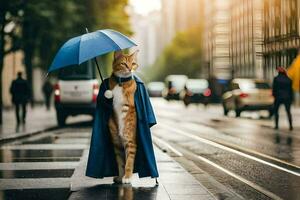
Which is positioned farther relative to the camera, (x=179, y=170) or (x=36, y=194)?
(x=179, y=170)

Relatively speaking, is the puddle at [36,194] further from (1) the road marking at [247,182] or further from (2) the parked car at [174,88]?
(2) the parked car at [174,88]

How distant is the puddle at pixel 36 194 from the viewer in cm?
662

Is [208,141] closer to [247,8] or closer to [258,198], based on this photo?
[258,198]

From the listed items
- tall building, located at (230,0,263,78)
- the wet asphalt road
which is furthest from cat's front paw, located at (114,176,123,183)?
tall building, located at (230,0,263,78)

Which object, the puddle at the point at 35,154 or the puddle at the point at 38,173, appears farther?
the puddle at the point at 35,154

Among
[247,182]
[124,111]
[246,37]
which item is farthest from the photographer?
[246,37]

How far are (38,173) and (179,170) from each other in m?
2.07

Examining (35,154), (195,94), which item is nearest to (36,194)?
(35,154)

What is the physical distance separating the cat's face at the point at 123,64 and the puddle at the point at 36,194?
61.1 inches

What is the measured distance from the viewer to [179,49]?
99625mm

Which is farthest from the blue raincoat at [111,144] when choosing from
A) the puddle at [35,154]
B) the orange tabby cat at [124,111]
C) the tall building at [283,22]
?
the tall building at [283,22]

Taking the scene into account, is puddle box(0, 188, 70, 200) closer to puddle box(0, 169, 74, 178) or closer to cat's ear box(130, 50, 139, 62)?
puddle box(0, 169, 74, 178)

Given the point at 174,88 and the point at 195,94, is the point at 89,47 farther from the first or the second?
the point at 174,88

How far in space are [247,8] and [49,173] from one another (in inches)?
2902
